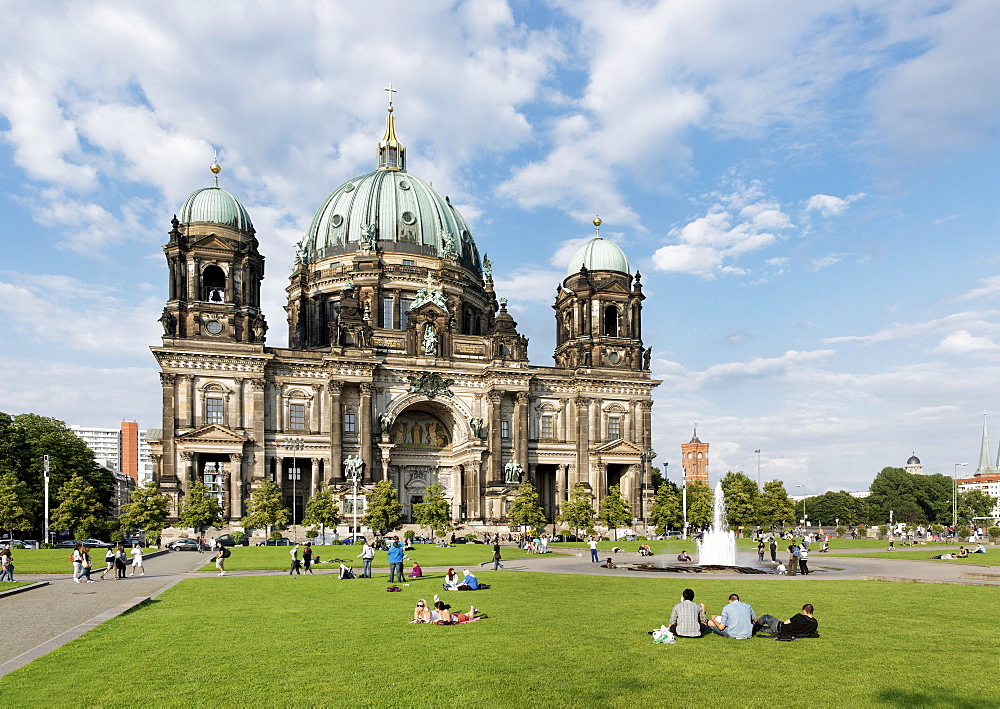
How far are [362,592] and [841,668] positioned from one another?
1910 centimetres

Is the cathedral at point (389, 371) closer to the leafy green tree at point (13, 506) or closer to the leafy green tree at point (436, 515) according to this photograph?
A: the leafy green tree at point (436, 515)

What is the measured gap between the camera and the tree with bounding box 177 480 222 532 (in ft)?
242

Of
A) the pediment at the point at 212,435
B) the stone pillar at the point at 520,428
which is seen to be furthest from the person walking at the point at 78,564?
the stone pillar at the point at 520,428

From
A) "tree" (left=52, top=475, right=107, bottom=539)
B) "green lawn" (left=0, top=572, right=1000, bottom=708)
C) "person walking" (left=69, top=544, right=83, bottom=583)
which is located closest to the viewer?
"green lawn" (left=0, top=572, right=1000, bottom=708)

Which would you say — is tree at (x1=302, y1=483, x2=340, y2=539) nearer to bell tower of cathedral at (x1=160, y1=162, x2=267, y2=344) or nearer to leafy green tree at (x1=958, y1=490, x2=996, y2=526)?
bell tower of cathedral at (x1=160, y1=162, x2=267, y2=344)

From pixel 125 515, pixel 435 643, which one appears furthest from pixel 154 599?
pixel 125 515

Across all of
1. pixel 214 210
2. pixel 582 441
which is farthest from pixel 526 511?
pixel 214 210

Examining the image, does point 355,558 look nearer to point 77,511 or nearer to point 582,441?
point 77,511

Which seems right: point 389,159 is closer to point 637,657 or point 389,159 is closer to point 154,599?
point 154,599

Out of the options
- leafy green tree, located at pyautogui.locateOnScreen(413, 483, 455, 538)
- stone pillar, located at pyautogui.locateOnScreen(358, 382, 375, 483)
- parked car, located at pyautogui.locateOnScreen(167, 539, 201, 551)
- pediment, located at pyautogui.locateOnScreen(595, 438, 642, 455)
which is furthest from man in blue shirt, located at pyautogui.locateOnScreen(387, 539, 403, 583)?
pediment, located at pyautogui.locateOnScreen(595, 438, 642, 455)

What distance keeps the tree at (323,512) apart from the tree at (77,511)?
684 inches

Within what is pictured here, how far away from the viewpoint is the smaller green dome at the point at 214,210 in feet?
285

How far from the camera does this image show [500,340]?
9456cm

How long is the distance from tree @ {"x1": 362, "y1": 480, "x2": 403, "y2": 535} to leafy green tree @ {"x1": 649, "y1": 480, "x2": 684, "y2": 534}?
26925mm
